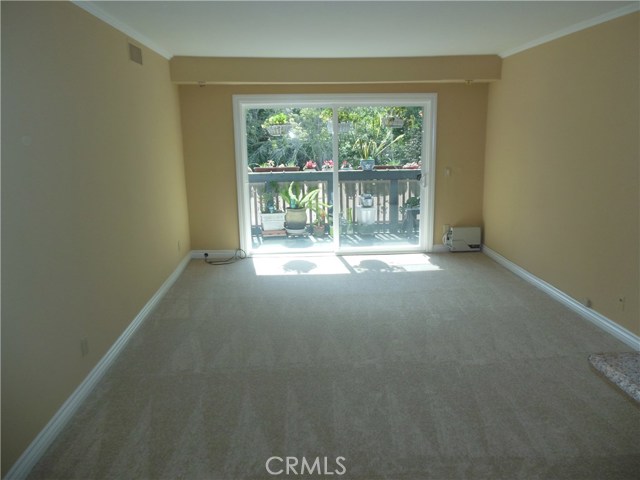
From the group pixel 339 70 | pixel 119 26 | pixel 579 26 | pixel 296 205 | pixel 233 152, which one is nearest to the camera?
pixel 119 26

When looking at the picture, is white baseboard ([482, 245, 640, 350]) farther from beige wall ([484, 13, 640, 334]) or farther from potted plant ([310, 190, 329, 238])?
potted plant ([310, 190, 329, 238])

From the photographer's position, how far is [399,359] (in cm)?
329

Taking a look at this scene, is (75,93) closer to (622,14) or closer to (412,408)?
(412,408)

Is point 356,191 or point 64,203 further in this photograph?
point 356,191

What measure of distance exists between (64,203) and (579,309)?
395 centimetres

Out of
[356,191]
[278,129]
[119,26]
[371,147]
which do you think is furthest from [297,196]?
[119,26]

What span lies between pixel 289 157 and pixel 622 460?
15.4 ft

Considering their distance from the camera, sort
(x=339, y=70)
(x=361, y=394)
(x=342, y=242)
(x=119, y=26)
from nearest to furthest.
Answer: (x=361, y=394) → (x=119, y=26) → (x=339, y=70) → (x=342, y=242)

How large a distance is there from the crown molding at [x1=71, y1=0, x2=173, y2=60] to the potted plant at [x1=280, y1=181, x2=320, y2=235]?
6.97 feet

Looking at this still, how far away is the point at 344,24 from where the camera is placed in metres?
3.74

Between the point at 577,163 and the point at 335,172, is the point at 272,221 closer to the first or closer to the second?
the point at 335,172

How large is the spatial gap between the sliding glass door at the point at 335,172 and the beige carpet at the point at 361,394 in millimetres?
1790

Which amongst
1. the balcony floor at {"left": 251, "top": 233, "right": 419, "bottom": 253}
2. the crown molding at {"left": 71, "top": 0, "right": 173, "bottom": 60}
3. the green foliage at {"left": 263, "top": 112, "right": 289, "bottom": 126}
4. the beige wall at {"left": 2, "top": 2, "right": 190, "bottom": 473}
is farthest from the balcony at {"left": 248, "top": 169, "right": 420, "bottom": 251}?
the beige wall at {"left": 2, "top": 2, "right": 190, "bottom": 473}

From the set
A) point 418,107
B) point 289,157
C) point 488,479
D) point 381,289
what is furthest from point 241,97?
point 488,479
